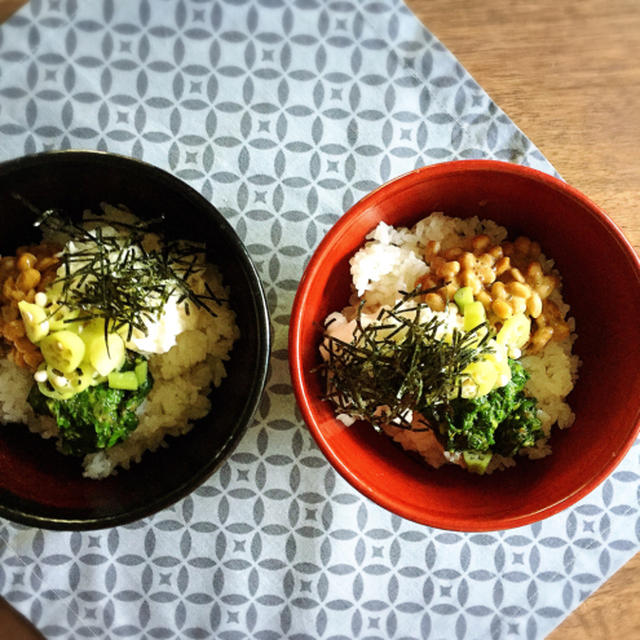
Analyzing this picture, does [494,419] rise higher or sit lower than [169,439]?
higher

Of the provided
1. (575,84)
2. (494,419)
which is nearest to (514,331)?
(494,419)

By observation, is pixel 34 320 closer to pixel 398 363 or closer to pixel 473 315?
pixel 398 363

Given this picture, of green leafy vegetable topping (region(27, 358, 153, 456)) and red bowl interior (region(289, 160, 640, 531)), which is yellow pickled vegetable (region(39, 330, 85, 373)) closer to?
green leafy vegetable topping (region(27, 358, 153, 456))

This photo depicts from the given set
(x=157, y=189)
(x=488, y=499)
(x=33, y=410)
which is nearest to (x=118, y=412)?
(x=33, y=410)

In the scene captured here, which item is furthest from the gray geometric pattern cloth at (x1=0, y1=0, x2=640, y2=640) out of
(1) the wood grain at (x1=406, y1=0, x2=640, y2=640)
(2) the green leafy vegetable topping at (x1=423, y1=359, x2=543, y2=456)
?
(2) the green leafy vegetable topping at (x1=423, y1=359, x2=543, y2=456)

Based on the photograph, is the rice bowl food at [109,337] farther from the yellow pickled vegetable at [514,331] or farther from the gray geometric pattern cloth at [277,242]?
the yellow pickled vegetable at [514,331]

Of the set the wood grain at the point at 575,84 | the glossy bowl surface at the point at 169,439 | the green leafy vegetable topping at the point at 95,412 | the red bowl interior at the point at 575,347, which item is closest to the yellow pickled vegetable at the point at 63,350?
the green leafy vegetable topping at the point at 95,412
